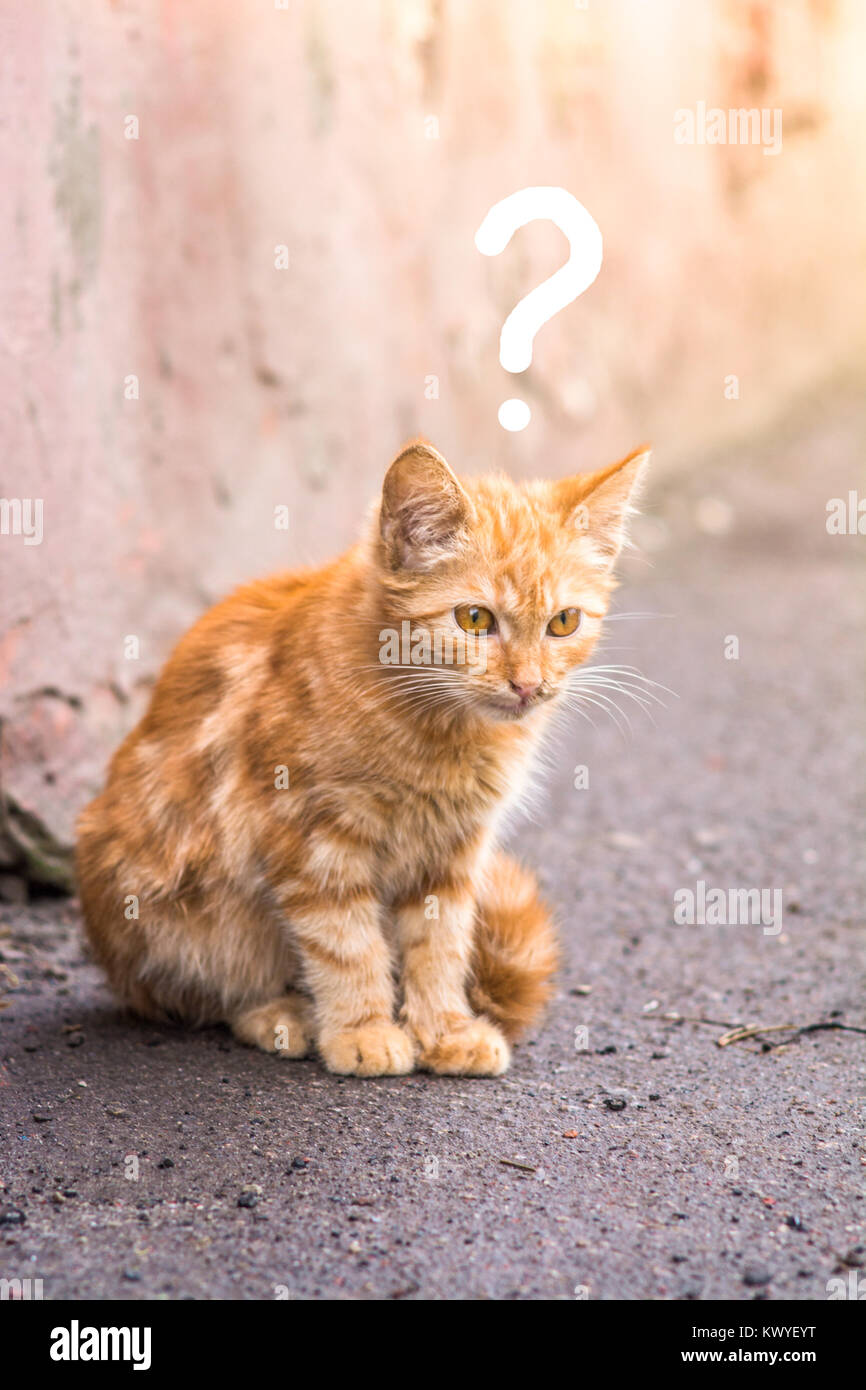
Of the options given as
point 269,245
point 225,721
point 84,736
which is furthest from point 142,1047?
point 269,245

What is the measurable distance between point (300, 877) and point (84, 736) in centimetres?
170

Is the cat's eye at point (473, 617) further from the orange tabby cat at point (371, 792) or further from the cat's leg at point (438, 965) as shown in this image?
the cat's leg at point (438, 965)

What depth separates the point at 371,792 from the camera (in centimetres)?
310

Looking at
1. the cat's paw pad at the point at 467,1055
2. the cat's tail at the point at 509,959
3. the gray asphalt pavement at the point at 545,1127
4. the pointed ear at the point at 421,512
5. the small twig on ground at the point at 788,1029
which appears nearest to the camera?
the gray asphalt pavement at the point at 545,1127

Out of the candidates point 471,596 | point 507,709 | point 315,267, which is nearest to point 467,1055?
point 507,709

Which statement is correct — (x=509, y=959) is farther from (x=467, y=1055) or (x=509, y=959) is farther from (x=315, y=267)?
(x=315, y=267)

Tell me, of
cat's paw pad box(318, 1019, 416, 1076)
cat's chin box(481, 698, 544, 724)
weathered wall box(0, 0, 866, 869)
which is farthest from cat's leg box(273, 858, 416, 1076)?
weathered wall box(0, 0, 866, 869)

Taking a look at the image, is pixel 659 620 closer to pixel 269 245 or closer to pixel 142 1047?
pixel 269 245

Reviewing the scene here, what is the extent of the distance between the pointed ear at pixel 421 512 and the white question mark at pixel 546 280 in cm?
475

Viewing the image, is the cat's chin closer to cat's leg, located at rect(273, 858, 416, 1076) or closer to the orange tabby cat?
the orange tabby cat

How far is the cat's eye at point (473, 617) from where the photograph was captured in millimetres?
3000

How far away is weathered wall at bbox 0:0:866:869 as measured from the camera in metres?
4.37

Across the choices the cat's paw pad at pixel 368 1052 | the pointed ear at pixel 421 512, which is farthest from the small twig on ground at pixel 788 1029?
the pointed ear at pixel 421 512

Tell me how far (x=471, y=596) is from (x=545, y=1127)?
1173 millimetres
